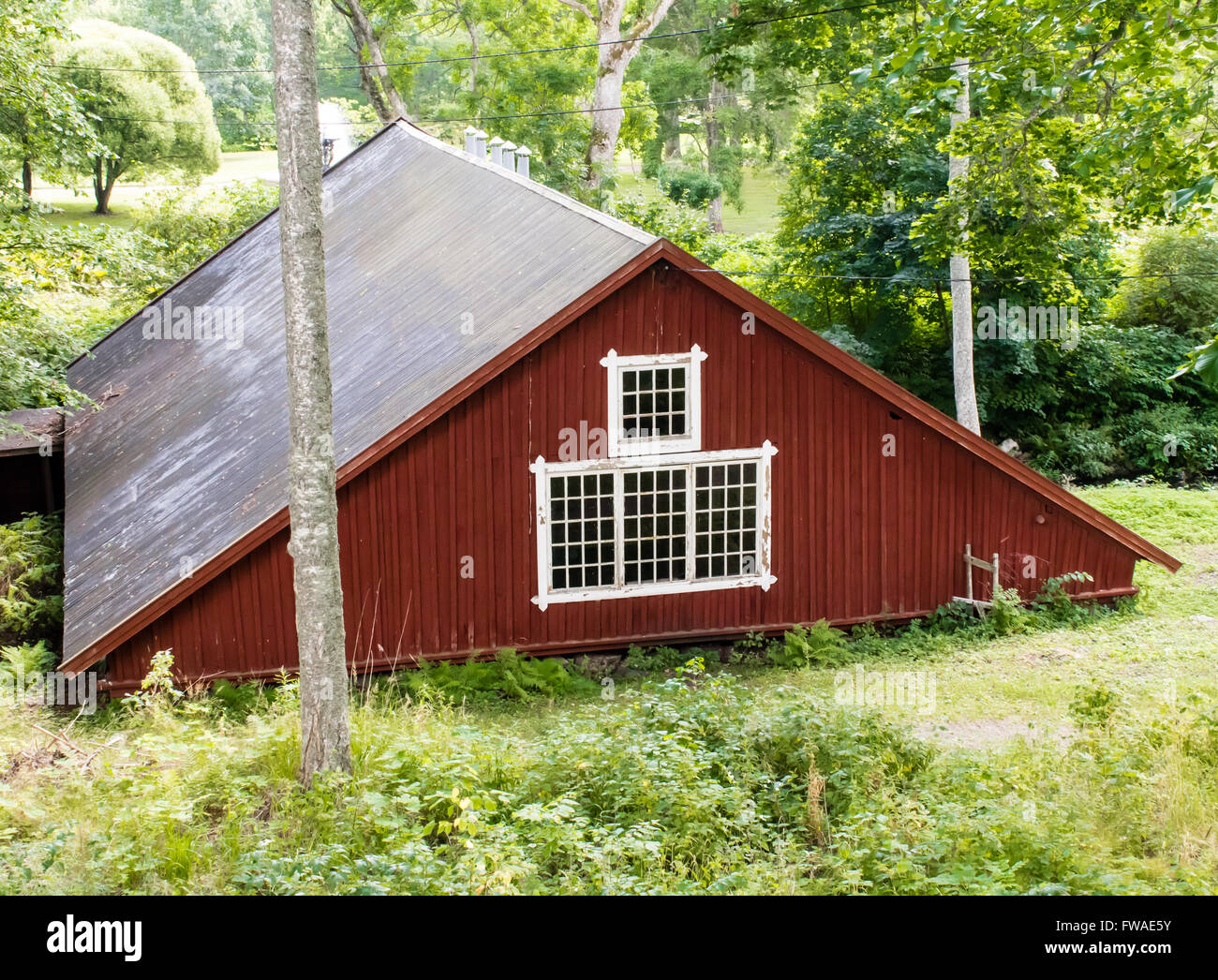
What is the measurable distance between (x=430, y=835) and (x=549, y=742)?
1890 millimetres

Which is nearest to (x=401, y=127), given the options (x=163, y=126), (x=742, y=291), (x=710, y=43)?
(x=710, y=43)

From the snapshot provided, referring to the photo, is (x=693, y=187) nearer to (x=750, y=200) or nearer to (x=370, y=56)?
(x=370, y=56)

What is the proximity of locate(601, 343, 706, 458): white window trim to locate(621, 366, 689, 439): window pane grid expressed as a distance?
4 centimetres

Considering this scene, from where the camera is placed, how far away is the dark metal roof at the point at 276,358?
1276 cm

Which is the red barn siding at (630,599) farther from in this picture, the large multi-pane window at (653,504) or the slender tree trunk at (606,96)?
the slender tree trunk at (606,96)

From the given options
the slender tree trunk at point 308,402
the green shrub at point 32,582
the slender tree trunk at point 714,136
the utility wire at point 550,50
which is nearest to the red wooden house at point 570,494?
the green shrub at point 32,582

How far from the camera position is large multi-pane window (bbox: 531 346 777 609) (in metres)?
13.1

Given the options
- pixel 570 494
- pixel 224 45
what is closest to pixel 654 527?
pixel 570 494

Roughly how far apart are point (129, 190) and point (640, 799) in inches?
2144

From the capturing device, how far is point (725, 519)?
13742 mm

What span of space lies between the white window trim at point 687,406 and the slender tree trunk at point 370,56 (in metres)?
24.4

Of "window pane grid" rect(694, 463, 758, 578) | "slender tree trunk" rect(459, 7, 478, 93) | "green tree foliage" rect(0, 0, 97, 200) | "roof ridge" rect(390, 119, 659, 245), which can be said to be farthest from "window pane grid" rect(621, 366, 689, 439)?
"slender tree trunk" rect(459, 7, 478, 93)

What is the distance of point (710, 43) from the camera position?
17.6 metres

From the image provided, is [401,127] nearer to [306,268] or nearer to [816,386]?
[816,386]
